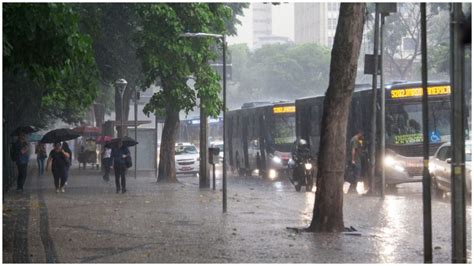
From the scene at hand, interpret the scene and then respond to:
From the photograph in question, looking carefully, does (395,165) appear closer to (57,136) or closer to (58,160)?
(58,160)

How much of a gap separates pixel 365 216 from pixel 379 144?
6.13m

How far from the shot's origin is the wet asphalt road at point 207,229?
49.4 ft

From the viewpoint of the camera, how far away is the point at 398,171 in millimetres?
31125

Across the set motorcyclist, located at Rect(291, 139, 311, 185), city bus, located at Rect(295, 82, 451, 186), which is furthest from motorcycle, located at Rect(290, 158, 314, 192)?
city bus, located at Rect(295, 82, 451, 186)

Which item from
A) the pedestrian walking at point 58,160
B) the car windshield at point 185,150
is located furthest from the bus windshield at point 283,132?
the pedestrian walking at point 58,160

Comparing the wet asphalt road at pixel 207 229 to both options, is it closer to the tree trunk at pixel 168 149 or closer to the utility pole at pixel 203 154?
the utility pole at pixel 203 154

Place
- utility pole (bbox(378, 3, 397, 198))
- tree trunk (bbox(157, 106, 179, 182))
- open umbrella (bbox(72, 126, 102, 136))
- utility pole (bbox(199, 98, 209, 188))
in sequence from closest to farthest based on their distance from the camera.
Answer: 1. utility pole (bbox(378, 3, 397, 198))
2. utility pole (bbox(199, 98, 209, 188))
3. tree trunk (bbox(157, 106, 179, 182))
4. open umbrella (bbox(72, 126, 102, 136))

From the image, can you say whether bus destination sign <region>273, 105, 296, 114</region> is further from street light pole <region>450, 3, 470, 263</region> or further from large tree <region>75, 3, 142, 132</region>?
street light pole <region>450, 3, 470, 263</region>

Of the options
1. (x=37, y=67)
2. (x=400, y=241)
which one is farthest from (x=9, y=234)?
(x=400, y=241)

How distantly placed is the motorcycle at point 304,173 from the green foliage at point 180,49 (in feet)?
11.1

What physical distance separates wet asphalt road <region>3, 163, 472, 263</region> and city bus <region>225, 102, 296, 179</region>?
12.0m

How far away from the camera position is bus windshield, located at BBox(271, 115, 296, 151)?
4394 centimetres

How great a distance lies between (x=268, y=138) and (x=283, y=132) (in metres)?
0.68

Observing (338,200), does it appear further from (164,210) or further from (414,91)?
(414,91)
